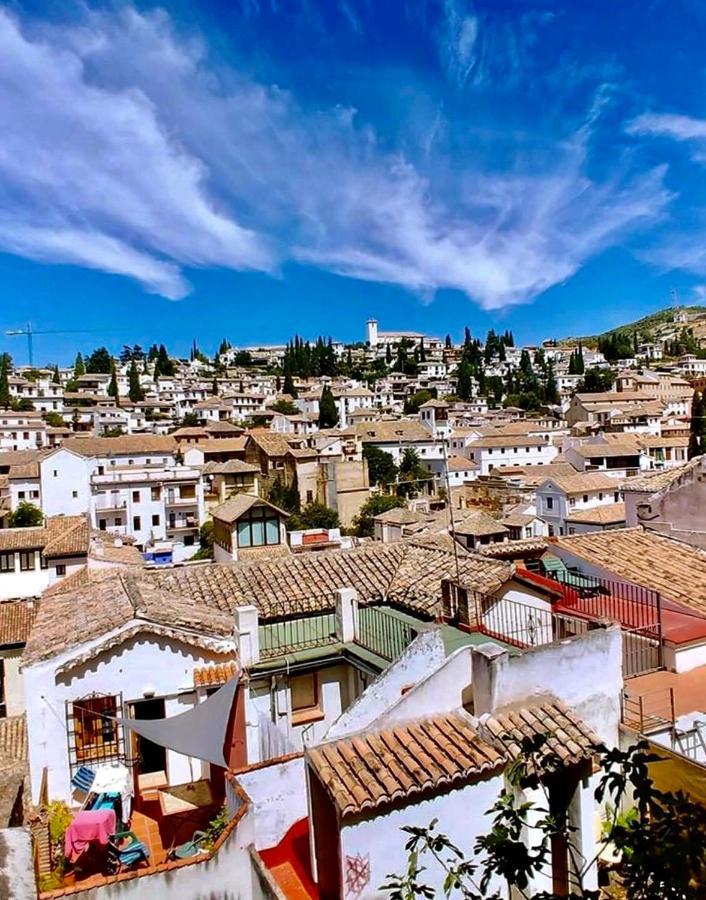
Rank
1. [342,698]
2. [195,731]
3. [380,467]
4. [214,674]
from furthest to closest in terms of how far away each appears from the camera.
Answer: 1. [380,467]
2. [342,698]
3. [214,674]
4. [195,731]

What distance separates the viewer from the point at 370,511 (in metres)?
54.3

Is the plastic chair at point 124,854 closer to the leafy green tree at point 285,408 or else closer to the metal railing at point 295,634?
the metal railing at point 295,634

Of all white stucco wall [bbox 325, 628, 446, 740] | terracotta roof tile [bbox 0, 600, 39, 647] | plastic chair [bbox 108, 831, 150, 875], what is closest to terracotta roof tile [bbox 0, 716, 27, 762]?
terracotta roof tile [bbox 0, 600, 39, 647]

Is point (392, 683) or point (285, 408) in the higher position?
point (285, 408)

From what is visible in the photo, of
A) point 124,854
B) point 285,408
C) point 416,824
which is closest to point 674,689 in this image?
point 416,824

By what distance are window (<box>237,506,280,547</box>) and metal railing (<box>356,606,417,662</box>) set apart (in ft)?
66.2

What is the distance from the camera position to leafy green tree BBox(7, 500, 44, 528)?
137 feet

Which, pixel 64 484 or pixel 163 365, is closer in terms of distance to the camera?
pixel 64 484

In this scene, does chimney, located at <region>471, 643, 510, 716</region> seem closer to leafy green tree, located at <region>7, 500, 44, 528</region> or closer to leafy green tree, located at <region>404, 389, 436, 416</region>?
leafy green tree, located at <region>7, 500, 44, 528</region>

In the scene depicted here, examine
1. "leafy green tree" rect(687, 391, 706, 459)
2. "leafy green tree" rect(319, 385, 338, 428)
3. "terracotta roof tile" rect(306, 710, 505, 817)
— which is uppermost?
"leafy green tree" rect(319, 385, 338, 428)

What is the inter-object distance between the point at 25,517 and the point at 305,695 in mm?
38498

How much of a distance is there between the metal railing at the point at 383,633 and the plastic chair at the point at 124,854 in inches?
163

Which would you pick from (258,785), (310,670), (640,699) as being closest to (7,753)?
(310,670)

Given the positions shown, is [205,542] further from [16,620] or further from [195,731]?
[195,731]
